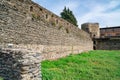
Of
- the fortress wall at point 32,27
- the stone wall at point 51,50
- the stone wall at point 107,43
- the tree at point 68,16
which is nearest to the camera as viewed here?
the fortress wall at point 32,27

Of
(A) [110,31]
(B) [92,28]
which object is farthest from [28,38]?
(A) [110,31]

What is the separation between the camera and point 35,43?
9469mm

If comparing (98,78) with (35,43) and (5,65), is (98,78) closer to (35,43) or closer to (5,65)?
(35,43)

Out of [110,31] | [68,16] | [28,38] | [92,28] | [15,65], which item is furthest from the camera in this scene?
[110,31]

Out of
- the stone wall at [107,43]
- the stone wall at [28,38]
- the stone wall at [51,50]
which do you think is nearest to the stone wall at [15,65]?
the stone wall at [28,38]

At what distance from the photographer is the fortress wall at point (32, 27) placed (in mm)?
7199

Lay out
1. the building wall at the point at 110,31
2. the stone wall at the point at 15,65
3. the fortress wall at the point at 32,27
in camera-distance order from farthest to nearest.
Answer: the building wall at the point at 110,31 → the fortress wall at the point at 32,27 → the stone wall at the point at 15,65

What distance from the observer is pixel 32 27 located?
30.5 feet

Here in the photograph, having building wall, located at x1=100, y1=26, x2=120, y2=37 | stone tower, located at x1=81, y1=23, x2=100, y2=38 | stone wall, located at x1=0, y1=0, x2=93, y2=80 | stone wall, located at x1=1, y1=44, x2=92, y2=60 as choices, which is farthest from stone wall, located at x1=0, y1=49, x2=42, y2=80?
building wall, located at x1=100, y1=26, x2=120, y2=37

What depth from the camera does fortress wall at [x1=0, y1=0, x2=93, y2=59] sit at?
7.20 metres

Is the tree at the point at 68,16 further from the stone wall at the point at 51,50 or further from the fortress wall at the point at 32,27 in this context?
the fortress wall at the point at 32,27

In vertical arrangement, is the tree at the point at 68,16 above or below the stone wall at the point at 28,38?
above

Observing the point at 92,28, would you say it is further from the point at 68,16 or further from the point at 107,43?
the point at 107,43

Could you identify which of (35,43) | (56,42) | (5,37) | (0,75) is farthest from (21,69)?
(56,42)
